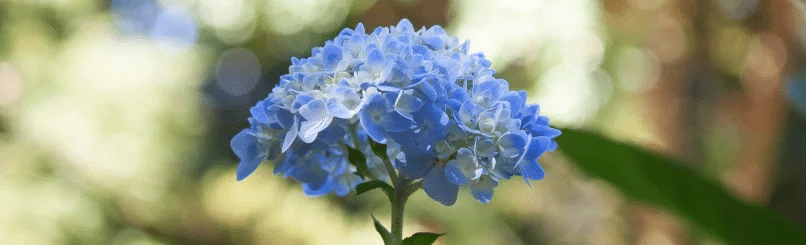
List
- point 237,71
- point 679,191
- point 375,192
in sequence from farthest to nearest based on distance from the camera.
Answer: point 237,71, point 375,192, point 679,191

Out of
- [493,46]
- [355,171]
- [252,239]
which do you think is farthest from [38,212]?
[355,171]

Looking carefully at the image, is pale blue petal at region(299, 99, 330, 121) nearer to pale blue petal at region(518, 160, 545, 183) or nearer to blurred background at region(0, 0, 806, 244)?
pale blue petal at region(518, 160, 545, 183)

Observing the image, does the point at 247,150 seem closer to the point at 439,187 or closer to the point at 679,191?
the point at 439,187

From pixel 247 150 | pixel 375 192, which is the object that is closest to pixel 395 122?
pixel 247 150

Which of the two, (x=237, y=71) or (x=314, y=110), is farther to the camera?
(x=237, y=71)

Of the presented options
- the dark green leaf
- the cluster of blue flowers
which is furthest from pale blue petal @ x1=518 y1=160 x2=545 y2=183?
the dark green leaf

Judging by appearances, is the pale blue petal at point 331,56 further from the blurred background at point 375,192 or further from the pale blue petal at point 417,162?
the blurred background at point 375,192

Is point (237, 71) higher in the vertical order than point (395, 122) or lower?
lower
